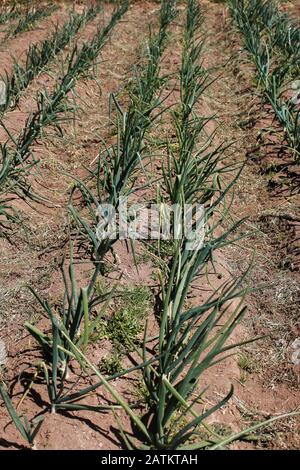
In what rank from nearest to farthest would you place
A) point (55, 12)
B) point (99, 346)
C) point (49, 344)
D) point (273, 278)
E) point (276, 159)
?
point (49, 344)
point (99, 346)
point (273, 278)
point (276, 159)
point (55, 12)

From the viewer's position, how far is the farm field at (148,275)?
5.20 ft

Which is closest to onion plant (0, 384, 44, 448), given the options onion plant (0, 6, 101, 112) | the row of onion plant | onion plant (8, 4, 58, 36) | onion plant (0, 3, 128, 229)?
the row of onion plant

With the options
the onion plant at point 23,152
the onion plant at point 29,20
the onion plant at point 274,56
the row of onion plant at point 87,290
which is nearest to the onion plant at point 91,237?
the row of onion plant at point 87,290

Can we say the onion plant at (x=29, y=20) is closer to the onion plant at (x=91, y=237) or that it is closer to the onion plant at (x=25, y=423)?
the onion plant at (x=91, y=237)

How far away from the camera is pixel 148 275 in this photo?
7.39ft

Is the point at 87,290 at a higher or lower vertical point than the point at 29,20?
lower

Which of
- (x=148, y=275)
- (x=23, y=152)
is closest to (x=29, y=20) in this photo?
(x=23, y=152)

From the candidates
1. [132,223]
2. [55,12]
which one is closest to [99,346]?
[132,223]

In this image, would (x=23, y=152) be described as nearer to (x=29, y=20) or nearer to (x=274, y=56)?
(x=274, y=56)

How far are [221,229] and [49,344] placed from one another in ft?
4.26

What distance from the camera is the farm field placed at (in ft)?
5.20

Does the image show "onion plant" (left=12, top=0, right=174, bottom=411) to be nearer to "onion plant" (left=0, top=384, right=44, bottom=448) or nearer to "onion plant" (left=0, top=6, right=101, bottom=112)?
"onion plant" (left=0, top=384, right=44, bottom=448)

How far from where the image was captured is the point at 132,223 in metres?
2.41
